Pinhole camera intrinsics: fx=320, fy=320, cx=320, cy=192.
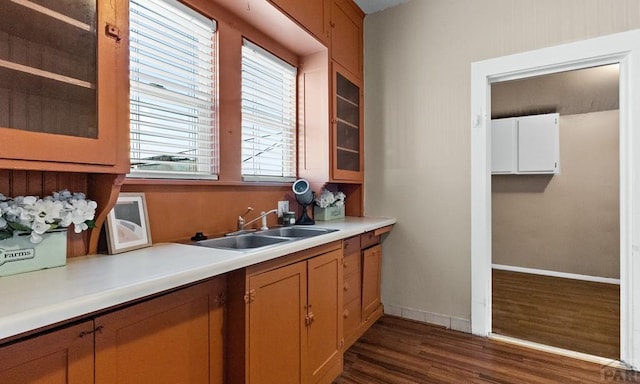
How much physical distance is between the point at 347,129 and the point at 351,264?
3.98 ft

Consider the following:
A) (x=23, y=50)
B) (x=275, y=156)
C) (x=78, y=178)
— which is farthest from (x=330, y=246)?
(x=23, y=50)

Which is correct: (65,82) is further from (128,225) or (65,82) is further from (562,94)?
(562,94)

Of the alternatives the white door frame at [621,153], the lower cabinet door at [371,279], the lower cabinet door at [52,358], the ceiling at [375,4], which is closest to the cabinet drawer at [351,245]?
the lower cabinet door at [371,279]

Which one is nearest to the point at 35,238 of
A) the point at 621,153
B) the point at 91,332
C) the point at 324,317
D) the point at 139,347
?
the point at 91,332

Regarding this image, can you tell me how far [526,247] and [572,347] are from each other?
2227 millimetres

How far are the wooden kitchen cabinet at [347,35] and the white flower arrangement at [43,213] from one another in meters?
2.08

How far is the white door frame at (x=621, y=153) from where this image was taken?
2.06 m

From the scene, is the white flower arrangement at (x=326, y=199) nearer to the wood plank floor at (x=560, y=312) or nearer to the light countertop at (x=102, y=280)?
the light countertop at (x=102, y=280)

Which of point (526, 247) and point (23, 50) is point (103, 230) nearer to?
point (23, 50)

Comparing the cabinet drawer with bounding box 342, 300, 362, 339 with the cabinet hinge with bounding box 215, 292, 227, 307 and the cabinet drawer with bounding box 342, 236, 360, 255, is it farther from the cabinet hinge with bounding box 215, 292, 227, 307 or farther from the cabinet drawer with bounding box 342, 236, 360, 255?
the cabinet hinge with bounding box 215, 292, 227, 307

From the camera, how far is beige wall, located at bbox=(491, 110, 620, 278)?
3793 mm

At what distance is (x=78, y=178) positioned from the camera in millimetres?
1282

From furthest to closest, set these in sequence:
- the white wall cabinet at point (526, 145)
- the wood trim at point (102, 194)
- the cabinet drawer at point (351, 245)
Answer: the white wall cabinet at point (526, 145), the cabinet drawer at point (351, 245), the wood trim at point (102, 194)

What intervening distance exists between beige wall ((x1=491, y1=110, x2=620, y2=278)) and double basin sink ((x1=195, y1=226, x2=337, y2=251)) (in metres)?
3.47
